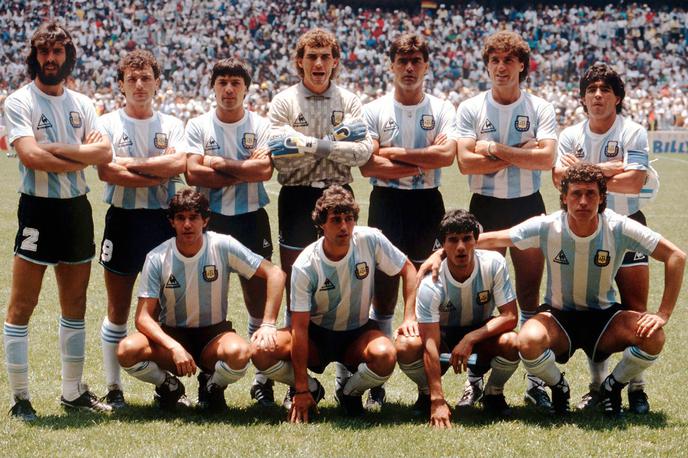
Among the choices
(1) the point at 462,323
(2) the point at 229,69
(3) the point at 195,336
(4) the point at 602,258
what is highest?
(2) the point at 229,69

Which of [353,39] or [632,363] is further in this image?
[353,39]

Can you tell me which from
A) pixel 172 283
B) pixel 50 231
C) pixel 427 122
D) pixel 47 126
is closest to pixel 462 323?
pixel 427 122

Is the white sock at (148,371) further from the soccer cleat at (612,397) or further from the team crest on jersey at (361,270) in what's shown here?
the soccer cleat at (612,397)

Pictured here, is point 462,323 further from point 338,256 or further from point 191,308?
point 191,308

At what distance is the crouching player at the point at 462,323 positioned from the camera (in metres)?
5.07

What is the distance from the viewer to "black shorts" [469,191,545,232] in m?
5.84

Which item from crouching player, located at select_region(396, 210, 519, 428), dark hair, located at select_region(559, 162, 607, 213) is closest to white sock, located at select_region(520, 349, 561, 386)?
crouching player, located at select_region(396, 210, 519, 428)

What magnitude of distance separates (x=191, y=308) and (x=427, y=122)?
1912 millimetres

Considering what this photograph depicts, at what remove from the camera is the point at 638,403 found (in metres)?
5.35

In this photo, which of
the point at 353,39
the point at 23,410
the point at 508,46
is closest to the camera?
the point at 23,410

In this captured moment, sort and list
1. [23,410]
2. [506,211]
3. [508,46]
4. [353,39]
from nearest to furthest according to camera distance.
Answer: [23,410]
[508,46]
[506,211]
[353,39]

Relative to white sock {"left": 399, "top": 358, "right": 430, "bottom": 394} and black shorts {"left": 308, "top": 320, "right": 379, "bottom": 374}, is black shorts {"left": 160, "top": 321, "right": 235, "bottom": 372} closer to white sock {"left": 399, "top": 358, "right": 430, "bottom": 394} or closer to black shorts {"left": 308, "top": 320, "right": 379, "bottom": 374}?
black shorts {"left": 308, "top": 320, "right": 379, "bottom": 374}

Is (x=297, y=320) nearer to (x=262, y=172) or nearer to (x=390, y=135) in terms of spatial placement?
(x=262, y=172)

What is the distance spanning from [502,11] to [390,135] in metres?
35.2
